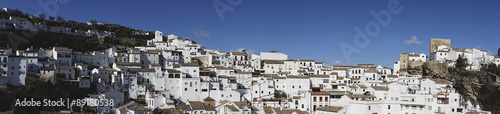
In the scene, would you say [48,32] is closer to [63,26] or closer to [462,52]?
[63,26]

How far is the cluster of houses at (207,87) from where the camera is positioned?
3105cm

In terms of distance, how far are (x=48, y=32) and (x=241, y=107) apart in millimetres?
33230

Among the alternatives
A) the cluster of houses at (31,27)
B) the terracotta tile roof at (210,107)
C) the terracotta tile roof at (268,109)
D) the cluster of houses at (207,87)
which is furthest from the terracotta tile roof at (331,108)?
the cluster of houses at (31,27)

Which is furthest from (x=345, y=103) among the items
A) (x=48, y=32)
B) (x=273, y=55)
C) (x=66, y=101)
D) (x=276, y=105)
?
(x=48, y=32)

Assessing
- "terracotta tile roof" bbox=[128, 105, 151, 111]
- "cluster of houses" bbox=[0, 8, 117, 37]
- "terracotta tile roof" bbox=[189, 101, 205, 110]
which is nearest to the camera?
"terracotta tile roof" bbox=[128, 105, 151, 111]

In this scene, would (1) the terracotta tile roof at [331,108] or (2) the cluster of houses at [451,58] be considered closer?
(1) the terracotta tile roof at [331,108]

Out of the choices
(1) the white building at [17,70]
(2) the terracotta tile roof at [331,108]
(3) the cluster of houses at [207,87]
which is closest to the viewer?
(2) the terracotta tile roof at [331,108]

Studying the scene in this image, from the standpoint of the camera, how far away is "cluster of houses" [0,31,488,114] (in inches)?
1222

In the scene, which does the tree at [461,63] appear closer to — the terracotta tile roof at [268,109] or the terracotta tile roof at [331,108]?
the terracotta tile roof at [331,108]

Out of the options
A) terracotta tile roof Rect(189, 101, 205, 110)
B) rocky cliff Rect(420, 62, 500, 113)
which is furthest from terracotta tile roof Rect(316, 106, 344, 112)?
rocky cliff Rect(420, 62, 500, 113)

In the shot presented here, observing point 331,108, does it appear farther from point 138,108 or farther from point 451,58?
point 451,58

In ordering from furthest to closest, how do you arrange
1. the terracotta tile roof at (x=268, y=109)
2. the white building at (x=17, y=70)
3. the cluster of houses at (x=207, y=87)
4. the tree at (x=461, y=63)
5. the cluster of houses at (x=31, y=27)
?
the cluster of houses at (x=31, y=27), the tree at (x=461, y=63), the terracotta tile roof at (x=268, y=109), the cluster of houses at (x=207, y=87), the white building at (x=17, y=70)

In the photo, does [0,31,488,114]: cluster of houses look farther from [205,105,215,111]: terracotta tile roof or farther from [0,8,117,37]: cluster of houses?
[0,8,117,37]: cluster of houses

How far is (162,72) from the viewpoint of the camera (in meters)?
35.3
